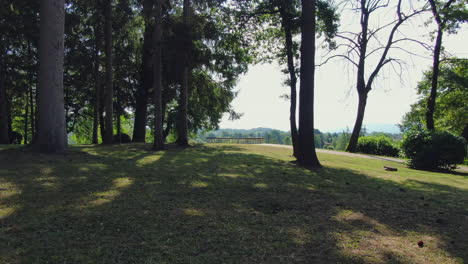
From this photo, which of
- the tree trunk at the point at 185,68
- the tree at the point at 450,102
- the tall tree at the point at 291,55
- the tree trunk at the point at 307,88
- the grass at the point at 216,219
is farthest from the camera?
the tree at the point at 450,102

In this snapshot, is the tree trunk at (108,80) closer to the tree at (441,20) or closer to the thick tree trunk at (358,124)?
the thick tree trunk at (358,124)

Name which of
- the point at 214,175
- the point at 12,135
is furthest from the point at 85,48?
the point at 214,175

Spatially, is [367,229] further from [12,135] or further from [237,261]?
[12,135]

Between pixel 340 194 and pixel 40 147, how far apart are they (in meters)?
8.14

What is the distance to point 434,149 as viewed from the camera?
39.4 feet

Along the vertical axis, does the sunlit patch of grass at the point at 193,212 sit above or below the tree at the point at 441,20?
below

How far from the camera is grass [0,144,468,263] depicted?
2920mm

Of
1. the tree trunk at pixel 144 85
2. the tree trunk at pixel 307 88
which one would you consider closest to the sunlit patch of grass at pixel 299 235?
the tree trunk at pixel 307 88

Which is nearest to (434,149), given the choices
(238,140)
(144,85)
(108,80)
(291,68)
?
(291,68)

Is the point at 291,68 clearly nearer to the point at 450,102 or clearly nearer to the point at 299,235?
the point at 299,235

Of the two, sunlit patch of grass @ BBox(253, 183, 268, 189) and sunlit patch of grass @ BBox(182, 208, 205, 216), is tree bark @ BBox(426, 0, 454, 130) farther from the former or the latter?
sunlit patch of grass @ BBox(182, 208, 205, 216)

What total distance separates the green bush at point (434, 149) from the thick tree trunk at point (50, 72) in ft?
44.9

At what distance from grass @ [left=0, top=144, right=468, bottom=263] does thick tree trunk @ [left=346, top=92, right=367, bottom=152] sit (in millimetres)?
14889

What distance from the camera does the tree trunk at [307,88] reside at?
9.29 m
